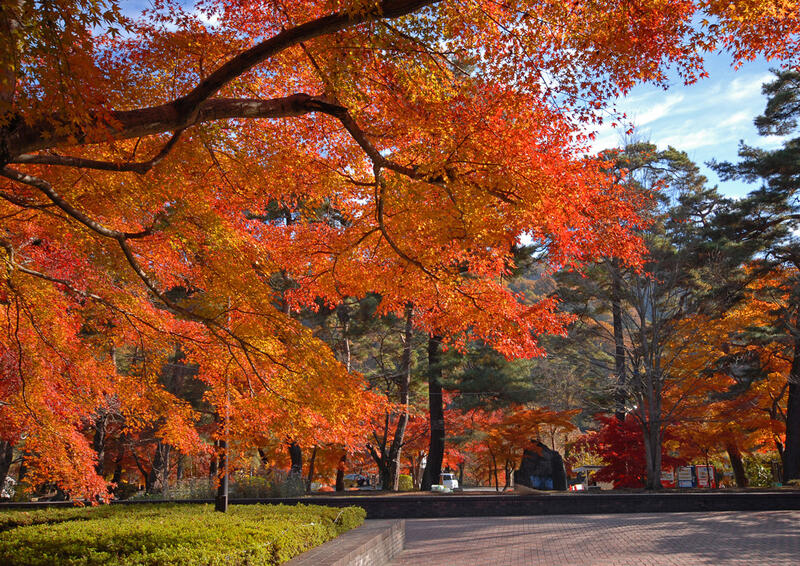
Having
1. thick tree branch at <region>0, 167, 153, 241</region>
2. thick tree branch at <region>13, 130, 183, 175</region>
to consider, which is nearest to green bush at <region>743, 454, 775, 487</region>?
thick tree branch at <region>13, 130, 183, 175</region>

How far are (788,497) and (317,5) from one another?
14351 millimetres

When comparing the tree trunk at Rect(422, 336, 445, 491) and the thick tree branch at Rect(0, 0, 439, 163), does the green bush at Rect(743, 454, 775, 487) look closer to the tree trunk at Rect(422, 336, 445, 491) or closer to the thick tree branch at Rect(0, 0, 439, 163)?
the tree trunk at Rect(422, 336, 445, 491)

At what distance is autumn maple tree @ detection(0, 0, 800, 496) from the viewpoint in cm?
483

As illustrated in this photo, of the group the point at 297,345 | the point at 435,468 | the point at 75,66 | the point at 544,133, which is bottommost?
the point at 435,468

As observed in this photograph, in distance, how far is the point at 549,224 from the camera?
818 cm

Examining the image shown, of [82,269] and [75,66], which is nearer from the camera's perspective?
[75,66]

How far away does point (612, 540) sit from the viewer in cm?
975

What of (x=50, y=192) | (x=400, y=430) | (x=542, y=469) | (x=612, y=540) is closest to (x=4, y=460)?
(x=400, y=430)

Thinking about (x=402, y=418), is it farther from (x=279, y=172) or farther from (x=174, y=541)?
(x=174, y=541)

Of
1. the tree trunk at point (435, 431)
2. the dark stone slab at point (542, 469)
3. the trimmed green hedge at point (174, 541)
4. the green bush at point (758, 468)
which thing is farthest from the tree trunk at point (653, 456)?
the green bush at point (758, 468)

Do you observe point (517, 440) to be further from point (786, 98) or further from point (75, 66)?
point (75, 66)

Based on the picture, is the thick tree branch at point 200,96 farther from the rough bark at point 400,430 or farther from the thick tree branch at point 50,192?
the rough bark at point 400,430

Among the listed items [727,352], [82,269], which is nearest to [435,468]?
[727,352]

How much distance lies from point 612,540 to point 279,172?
8.27 m
